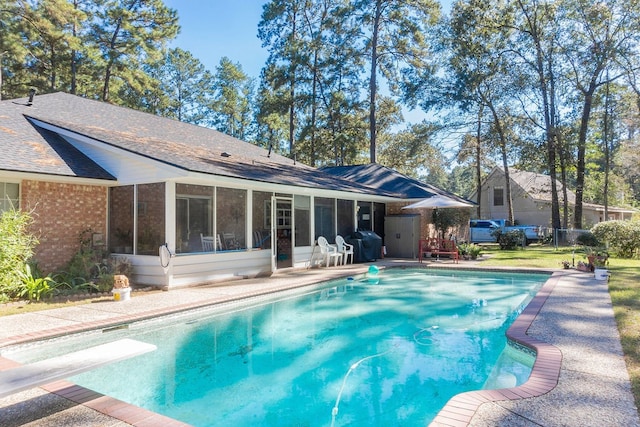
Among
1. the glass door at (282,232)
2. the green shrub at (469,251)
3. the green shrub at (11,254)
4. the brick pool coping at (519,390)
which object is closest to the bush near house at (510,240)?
the green shrub at (469,251)

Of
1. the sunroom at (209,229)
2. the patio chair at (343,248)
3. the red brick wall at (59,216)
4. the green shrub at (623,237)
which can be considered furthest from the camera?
the green shrub at (623,237)

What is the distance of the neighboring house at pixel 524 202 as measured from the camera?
31.0 metres

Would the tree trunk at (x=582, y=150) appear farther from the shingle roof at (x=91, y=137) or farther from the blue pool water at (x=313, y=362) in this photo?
the blue pool water at (x=313, y=362)

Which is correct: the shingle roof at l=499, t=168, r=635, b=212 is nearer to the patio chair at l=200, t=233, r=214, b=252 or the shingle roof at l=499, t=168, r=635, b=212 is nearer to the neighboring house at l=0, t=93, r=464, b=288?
the neighboring house at l=0, t=93, r=464, b=288

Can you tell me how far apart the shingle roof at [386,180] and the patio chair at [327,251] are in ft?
15.0

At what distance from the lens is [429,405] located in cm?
401

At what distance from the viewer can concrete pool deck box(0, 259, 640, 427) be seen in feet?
9.77

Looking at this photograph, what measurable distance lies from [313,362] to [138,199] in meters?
6.23

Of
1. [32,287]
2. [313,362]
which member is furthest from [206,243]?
[313,362]

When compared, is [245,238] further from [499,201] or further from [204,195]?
[499,201]

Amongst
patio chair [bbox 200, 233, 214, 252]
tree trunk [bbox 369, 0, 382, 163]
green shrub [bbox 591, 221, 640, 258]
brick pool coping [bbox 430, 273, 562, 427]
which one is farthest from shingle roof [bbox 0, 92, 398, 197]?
tree trunk [bbox 369, 0, 382, 163]

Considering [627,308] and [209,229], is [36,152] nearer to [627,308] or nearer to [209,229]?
[209,229]

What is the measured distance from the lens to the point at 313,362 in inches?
205

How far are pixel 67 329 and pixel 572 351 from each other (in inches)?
242
